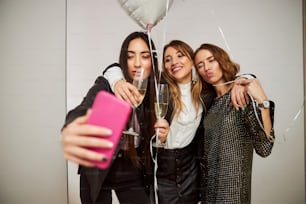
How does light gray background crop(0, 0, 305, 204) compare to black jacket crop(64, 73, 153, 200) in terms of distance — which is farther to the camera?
light gray background crop(0, 0, 305, 204)

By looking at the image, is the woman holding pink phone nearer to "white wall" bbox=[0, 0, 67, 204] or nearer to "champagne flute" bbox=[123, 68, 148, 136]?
"champagne flute" bbox=[123, 68, 148, 136]

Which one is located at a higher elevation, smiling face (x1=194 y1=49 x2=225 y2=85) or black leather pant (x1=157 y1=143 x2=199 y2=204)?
smiling face (x1=194 y1=49 x2=225 y2=85)

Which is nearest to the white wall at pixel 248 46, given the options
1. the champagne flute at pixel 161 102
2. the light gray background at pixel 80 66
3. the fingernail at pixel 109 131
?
the light gray background at pixel 80 66

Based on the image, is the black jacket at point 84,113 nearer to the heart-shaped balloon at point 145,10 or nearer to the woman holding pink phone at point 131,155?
the woman holding pink phone at point 131,155

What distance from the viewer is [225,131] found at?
0.89 m

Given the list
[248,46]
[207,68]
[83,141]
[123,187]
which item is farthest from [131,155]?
[248,46]

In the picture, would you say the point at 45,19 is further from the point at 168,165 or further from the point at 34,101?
the point at 168,165

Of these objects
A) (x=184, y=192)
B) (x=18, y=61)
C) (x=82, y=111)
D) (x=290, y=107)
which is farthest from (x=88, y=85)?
(x=290, y=107)

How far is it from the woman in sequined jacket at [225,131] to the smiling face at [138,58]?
133 mm

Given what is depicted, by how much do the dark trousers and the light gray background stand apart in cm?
5

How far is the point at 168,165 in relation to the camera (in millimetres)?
888

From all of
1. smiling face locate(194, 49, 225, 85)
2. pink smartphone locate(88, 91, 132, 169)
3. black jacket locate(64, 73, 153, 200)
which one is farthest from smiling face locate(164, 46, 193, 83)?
pink smartphone locate(88, 91, 132, 169)

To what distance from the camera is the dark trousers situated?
0.86 metres

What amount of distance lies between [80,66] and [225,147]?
45 centimetres
